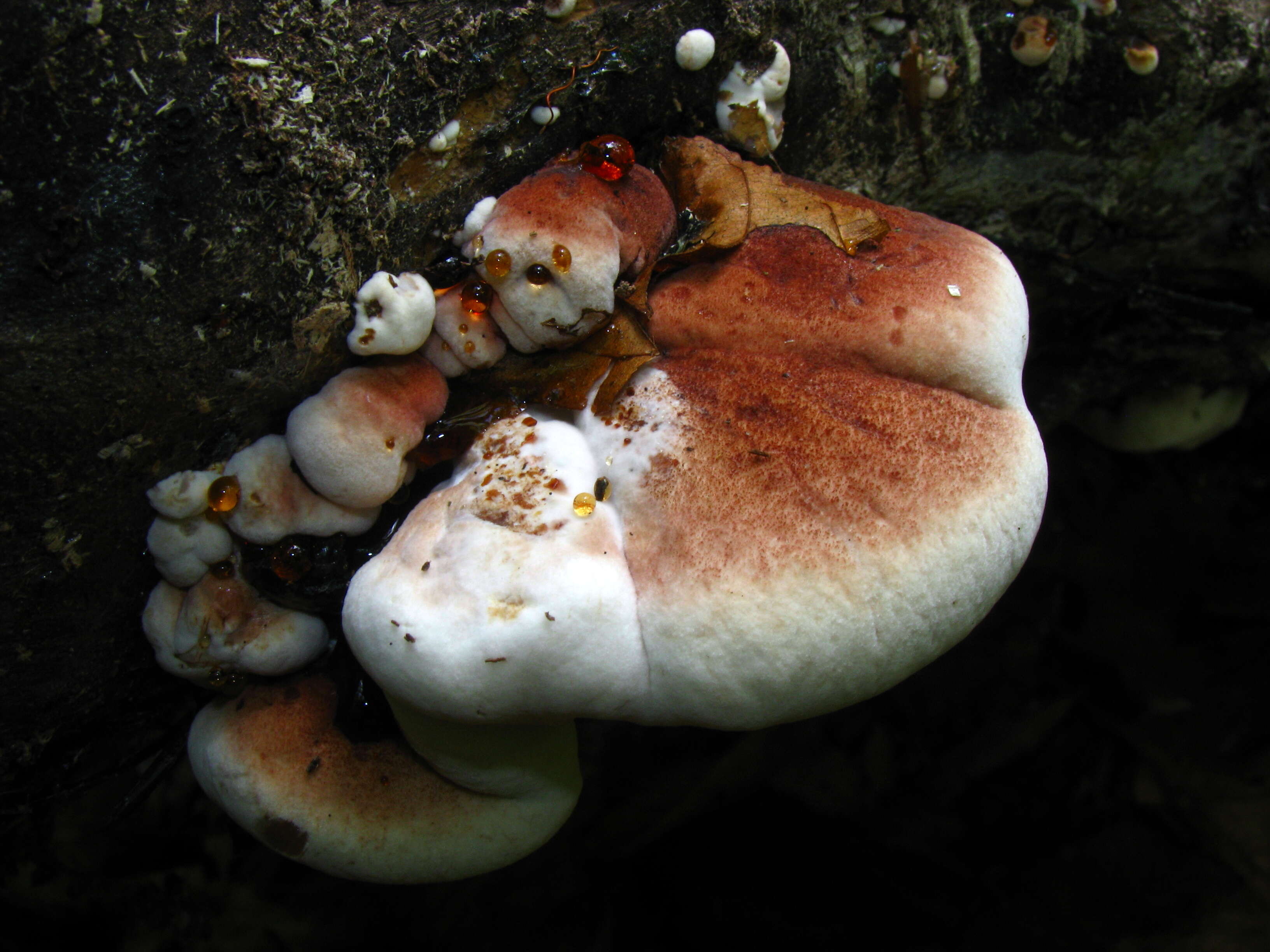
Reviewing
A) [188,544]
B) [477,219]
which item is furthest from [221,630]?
[477,219]

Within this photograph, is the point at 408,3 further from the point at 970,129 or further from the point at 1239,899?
the point at 1239,899

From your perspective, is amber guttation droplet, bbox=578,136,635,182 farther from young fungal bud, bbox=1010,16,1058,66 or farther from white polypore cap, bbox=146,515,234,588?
young fungal bud, bbox=1010,16,1058,66

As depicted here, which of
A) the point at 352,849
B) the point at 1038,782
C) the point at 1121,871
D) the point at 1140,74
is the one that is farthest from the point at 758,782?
the point at 1140,74

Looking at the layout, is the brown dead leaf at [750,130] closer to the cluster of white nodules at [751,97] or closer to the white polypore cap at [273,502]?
the cluster of white nodules at [751,97]

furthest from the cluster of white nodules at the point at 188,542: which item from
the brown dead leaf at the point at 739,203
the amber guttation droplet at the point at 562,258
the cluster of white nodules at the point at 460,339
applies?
the brown dead leaf at the point at 739,203

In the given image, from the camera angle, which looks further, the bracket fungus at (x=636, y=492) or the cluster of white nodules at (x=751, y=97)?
the cluster of white nodules at (x=751, y=97)
